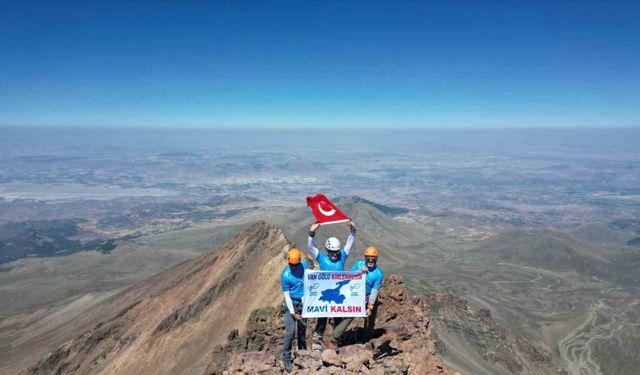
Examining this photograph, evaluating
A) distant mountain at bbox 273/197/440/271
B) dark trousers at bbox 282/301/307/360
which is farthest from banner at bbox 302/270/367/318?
distant mountain at bbox 273/197/440/271

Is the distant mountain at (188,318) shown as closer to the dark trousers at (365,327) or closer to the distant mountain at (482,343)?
the dark trousers at (365,327)

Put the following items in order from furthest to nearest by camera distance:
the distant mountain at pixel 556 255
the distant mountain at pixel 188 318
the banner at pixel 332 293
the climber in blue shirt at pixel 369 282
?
the distant mountain at pixel 556 255
the distant mountain at pixel 188 318
the banner at pixel 332 293
the climber in blue shirt at pixel 369 282

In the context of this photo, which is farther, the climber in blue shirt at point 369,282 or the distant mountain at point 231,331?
the distant mountain at point 231,331

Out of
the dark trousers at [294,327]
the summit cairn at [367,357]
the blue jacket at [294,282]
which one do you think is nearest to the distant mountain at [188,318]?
the summit cairn at [367,357]

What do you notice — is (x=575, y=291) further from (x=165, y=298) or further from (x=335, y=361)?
(x=335, y=361)

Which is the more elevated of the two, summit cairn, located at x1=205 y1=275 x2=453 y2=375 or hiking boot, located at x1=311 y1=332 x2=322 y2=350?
hiking boot, located at x1=311 y1=332 x2=322 y2=350

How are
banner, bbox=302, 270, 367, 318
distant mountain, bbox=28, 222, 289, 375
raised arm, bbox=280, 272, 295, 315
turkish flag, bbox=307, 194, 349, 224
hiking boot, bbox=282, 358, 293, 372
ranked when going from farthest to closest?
distant mountain, bbox=28, 222, 289, 375 < turkish flag, bbox=307, 194, 349, 224 < banner, bbox=302, 270, 367, 318 < raised arm, bbox=280, 272, 295, 315 < hiking boot, bbox=282, 358, 293, 372

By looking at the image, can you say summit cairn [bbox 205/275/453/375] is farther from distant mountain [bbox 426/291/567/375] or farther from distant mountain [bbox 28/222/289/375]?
distant mountain [bbox 426/291/567/375]

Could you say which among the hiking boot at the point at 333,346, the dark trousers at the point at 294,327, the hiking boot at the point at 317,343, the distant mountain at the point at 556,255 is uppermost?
the dark trousers at the point at 294,327

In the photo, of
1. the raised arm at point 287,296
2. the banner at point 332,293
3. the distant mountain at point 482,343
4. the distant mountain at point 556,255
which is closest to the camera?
the raised arm at point 287,296

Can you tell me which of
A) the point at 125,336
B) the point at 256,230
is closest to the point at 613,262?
the point at 256,230
